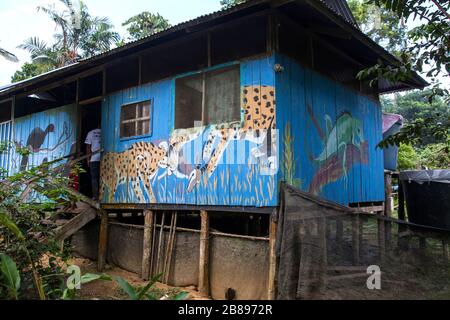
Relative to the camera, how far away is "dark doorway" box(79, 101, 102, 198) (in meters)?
9.55

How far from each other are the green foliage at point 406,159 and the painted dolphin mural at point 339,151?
19.6 ft

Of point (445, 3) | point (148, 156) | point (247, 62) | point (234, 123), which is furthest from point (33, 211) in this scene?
point (445, 3)

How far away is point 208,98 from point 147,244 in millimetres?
3036

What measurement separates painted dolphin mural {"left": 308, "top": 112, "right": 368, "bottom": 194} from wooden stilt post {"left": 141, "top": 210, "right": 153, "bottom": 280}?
3.04 meters

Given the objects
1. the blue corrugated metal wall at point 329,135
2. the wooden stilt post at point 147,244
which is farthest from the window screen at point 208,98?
the wooden stilt post at point 147,244

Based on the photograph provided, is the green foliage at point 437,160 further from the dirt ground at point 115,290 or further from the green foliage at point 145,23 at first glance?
the green foliage at point 145,23

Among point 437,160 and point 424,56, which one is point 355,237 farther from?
point 437,160

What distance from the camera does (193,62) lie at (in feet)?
21.4

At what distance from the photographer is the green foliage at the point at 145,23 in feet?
77.0

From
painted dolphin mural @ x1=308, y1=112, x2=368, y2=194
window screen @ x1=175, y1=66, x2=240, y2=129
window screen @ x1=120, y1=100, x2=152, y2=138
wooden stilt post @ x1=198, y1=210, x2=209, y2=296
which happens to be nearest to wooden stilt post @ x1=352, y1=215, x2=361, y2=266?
painted dolphin mural @ x1=308, y1=112, x2=368, y2=194

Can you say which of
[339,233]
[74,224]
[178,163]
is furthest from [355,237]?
[74,224]

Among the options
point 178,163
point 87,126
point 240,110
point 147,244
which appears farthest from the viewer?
point 87,126

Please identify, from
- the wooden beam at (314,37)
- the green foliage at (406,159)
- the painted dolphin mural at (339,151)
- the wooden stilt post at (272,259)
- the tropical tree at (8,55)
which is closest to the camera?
the wooden stilt post at (272,259)

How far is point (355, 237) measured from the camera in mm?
4508
